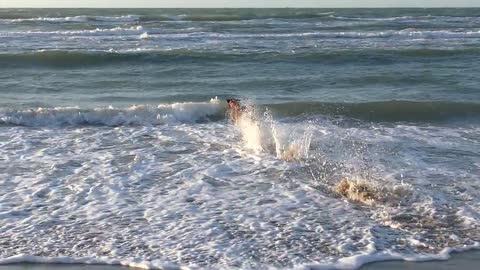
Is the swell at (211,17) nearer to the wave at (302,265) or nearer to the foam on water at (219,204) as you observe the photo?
the foam on water at (219,204)

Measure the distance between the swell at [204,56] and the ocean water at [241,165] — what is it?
1112 mm

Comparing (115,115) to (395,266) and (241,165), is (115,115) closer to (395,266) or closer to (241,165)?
(241,165)

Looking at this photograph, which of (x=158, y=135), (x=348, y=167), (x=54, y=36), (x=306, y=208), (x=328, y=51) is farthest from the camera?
(x=54, y=36)

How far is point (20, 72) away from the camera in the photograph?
21.1 metres

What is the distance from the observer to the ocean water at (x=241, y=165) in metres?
6.52

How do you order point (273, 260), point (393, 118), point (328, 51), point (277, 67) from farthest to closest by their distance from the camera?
point (328, 51)
point (277, 67)
point (393, 118)
point (273, 260)

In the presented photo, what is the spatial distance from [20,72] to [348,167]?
1436cm

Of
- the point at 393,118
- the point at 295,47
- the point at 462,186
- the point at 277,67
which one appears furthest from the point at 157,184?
the point at 295,47

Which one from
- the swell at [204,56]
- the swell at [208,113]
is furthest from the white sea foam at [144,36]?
the swell at [208,113]

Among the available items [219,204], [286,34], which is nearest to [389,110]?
[219,204]

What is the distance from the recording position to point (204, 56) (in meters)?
24.1

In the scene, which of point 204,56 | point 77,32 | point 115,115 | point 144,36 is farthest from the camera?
point 77,32

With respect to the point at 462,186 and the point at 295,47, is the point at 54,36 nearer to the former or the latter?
the point at 295,47

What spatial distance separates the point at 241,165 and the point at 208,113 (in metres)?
4.49
